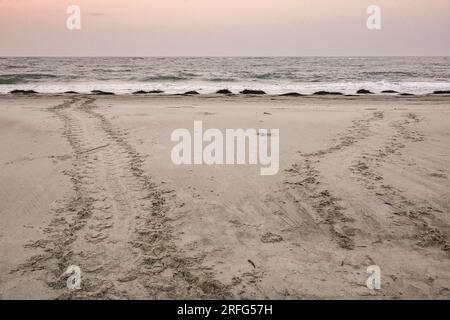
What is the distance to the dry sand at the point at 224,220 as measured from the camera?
8.50 ft

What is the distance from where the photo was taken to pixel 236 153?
17.6ft

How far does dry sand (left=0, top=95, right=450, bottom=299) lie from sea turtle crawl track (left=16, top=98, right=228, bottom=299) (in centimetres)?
1

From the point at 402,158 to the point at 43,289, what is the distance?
4.79 metres

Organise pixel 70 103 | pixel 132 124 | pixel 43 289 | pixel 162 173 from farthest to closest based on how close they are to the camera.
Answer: pixel 70 103 < pixel 132 124 < pixel 162 173 < pixel 43 289

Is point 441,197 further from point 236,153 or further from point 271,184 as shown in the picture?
point 236,153

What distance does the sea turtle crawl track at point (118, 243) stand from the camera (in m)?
2.54

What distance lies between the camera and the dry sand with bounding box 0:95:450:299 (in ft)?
8.50

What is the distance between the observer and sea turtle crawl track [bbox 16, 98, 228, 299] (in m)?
2.54

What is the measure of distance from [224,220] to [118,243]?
103 cm

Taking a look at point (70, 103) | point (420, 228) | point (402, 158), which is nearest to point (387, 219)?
point (420, 228)

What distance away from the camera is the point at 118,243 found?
307cm

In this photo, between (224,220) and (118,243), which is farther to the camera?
(224,220)

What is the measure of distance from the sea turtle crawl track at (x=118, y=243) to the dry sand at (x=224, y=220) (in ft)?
0.04
